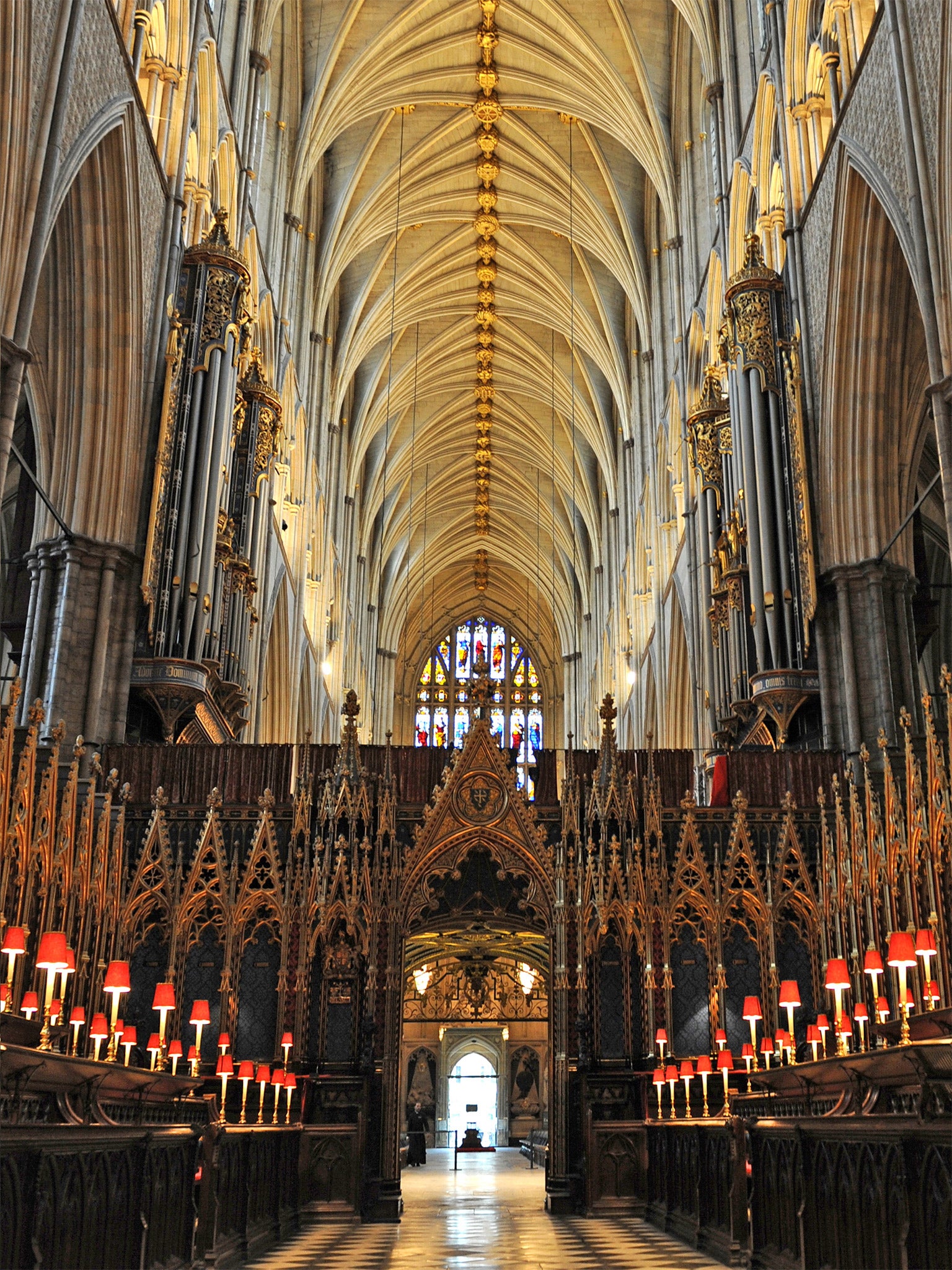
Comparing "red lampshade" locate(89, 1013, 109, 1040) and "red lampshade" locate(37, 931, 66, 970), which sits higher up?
"red lampshade" locate(37, 931, 66, 970)

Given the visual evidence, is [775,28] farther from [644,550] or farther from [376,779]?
[644,550]

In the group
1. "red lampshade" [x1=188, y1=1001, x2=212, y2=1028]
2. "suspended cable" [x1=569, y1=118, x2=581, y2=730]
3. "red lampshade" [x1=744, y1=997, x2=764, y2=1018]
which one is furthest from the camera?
"suspended cable" [x1=569, y1=118, x2=581, y2=730]

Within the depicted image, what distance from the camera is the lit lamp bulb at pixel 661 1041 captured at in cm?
1389

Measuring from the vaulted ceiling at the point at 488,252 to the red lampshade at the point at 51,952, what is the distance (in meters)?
20.0

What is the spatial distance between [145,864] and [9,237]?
6.66 meters

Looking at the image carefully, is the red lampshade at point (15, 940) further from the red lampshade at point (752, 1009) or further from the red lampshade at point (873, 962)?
the red lampshade at point (752, 1009)

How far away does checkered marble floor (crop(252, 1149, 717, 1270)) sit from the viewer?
8.86 m

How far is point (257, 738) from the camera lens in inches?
946

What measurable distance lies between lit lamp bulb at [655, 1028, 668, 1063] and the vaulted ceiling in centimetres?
1692

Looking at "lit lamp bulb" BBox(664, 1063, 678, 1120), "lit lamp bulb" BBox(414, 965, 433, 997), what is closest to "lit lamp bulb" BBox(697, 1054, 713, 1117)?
"lit lamp bulb" BBox(664, 1063, 678, 1120)

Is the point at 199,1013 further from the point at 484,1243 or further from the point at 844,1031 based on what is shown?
the point at 844,1031

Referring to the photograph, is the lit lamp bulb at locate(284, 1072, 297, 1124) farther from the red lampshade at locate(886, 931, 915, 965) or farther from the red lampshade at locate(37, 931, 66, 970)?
the red lampshade at locate(886, 931, 915, 965)

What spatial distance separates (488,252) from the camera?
33344 mm

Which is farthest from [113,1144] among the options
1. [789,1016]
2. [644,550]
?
[644,550]
